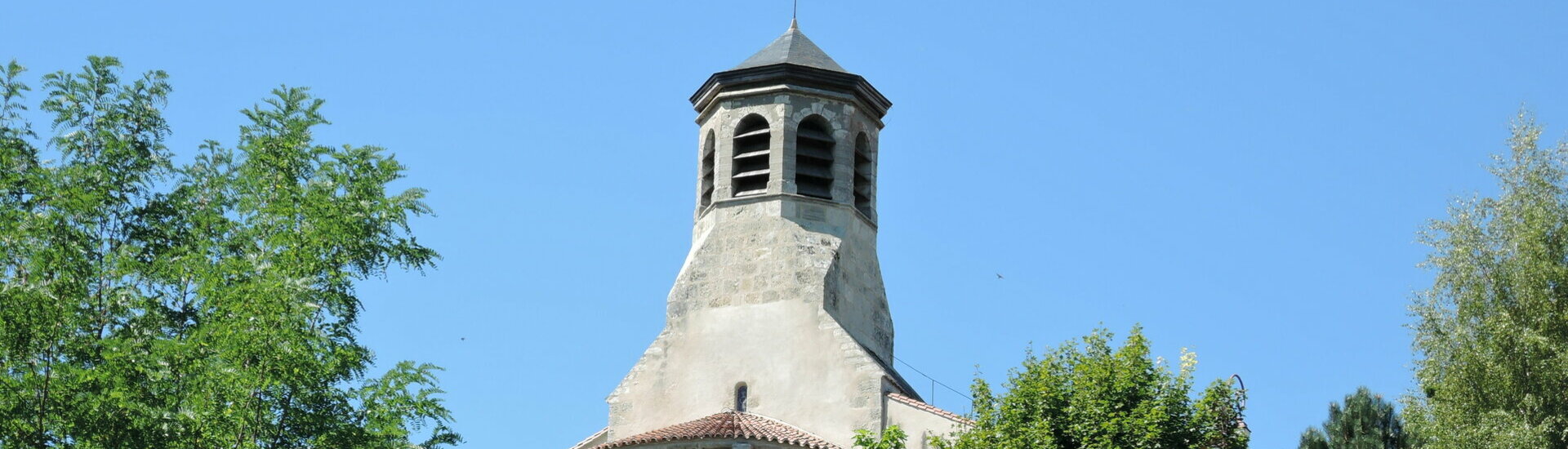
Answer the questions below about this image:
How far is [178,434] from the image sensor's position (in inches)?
1010

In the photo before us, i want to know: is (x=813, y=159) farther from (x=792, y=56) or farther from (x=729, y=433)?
(x=729, y=433)

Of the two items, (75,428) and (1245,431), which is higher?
(1245,431)

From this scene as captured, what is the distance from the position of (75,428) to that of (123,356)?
1.00m

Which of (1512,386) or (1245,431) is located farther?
(1512,386)

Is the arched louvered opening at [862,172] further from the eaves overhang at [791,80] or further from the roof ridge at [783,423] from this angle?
the roof ridge at [783,423]

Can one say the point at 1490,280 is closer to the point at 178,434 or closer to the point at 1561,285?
the point at 1561,285

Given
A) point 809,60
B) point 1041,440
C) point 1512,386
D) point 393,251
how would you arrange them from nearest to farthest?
point 393,251
point 1041,440
point 1512,386
point 809,60

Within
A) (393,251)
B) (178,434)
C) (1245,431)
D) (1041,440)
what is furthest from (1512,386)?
(178,434)

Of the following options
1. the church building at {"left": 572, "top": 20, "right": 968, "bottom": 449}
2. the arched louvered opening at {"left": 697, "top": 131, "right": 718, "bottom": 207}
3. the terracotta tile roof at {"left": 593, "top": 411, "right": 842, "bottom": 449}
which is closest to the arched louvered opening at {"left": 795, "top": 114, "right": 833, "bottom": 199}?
the church building at {"left": 572, "top": 20, "right": 968, "bottom": 449}

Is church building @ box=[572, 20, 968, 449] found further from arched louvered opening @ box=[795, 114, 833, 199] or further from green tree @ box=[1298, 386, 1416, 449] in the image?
green tree @ box=[1298, 386, 1416, 449]

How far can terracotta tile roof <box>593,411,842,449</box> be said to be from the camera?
33781mm

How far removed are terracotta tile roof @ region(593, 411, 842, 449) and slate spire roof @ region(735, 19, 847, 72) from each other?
697 centimetres

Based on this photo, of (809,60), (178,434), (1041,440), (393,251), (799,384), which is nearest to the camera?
(178,434)

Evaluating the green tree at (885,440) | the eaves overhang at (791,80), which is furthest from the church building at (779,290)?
the green tree at (885,440)
